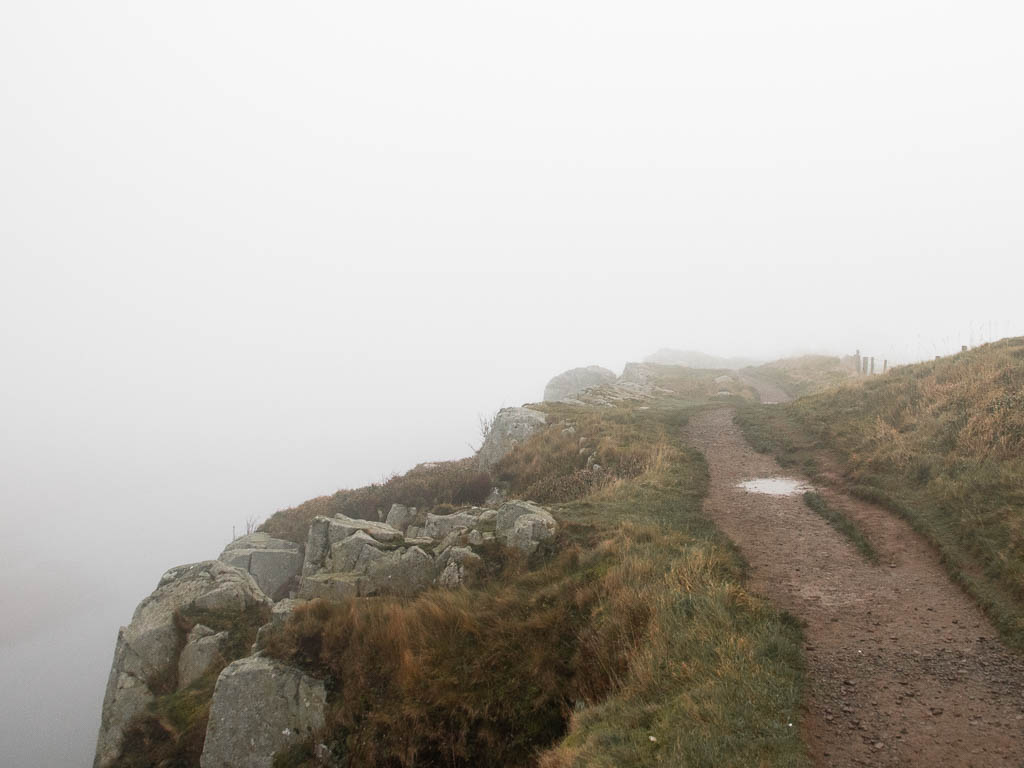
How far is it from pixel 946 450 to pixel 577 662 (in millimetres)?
12897

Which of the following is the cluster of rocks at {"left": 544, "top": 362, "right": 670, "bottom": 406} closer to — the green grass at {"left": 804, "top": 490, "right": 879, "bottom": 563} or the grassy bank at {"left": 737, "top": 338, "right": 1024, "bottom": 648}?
the grassy bank at {"left": 737, "top": 338, "right": 1024, "bottom": 648}

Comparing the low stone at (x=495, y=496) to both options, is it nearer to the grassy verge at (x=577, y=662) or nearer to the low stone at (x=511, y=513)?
the low stone at (x=511, y=513)

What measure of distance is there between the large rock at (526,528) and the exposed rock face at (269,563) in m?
12.4

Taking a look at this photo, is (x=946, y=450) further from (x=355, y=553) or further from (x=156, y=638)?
(x=156, y=638)

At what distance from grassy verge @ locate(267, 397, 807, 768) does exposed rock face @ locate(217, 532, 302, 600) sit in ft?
37.6

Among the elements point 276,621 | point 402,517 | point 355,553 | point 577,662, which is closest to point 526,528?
point 577,662

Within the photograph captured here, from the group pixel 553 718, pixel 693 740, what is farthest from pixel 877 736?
pixel 553 718

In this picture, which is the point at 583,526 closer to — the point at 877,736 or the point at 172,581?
the point at 877,736

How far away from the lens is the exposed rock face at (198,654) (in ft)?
42.8

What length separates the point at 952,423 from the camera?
51.1ft

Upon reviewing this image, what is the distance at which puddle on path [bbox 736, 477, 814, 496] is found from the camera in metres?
16.2

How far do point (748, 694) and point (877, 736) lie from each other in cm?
152

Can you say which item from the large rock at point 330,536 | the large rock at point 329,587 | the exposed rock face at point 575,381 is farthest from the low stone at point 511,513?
the exposed rock face at point 575,381

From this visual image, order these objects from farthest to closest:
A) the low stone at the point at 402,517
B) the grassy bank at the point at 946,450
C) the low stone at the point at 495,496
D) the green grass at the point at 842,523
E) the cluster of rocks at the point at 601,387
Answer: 1. the cluster of rocks at the point at 601,387
2. the low stone at the point at 402,517
3. the low stone at the point at 495,496
4. the green grass at the point at 842,523
5. the grassy bank at the point at 946,450
